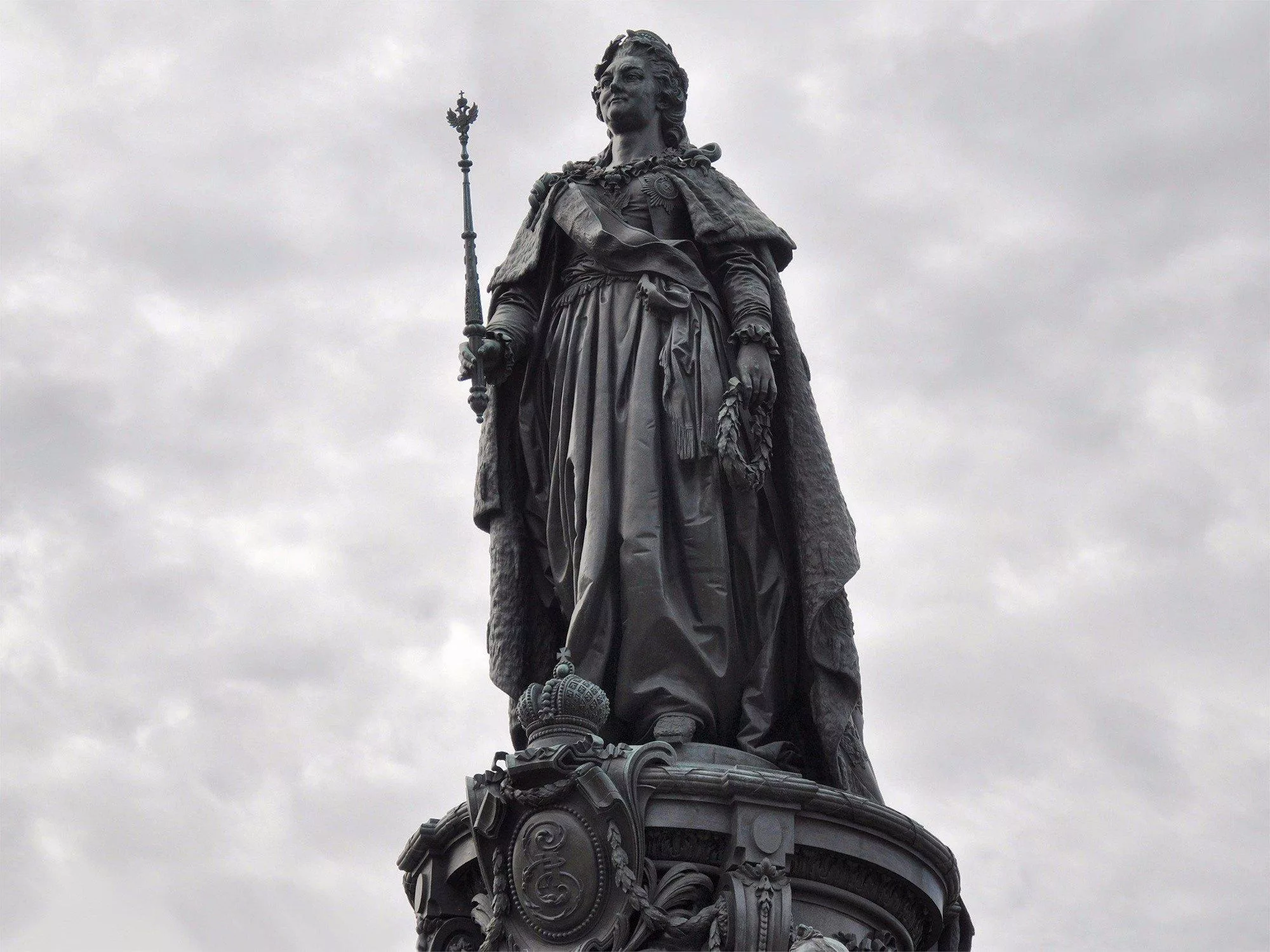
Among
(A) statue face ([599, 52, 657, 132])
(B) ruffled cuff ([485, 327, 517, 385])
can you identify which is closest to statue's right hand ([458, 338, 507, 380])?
(B) ruffled cuff ([485, 327, 517, 385])

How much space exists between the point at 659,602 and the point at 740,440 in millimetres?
1126

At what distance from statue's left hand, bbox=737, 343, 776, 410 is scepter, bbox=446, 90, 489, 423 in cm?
157

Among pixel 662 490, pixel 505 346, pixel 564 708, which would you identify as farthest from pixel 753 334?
pixel 564 708

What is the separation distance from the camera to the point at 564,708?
1166cm

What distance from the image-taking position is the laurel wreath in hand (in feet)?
41.9

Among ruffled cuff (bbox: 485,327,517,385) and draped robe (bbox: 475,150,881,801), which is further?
ruffled cuff (bbox: 485,327,517,385)

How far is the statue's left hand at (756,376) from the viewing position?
514 inches

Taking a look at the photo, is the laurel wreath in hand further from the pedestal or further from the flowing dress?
the pedestal

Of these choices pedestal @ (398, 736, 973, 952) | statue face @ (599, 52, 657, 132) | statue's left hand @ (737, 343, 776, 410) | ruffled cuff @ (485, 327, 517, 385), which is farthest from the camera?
statue face @ (599, 52, 657, 132)

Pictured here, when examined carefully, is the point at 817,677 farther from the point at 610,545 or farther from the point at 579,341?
the point at 579,341

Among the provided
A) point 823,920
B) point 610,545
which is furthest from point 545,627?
point 823,920

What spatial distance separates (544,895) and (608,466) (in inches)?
107

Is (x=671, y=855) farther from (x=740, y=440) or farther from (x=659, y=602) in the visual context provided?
(x=740, y=440)

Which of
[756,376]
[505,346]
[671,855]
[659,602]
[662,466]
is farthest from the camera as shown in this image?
[505,346]
